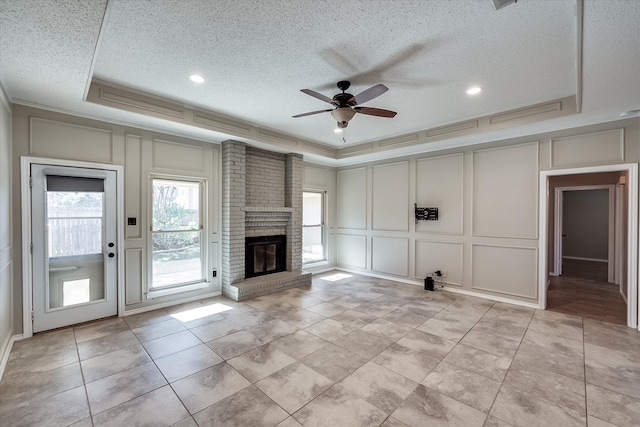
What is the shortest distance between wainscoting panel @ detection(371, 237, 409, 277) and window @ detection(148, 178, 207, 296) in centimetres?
379

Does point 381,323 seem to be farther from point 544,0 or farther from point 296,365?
point 544,0

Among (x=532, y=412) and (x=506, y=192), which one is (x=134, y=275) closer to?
(x=532, y=412)

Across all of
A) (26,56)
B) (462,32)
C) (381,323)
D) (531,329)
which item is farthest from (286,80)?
(531,329)

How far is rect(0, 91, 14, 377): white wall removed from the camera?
277 cm

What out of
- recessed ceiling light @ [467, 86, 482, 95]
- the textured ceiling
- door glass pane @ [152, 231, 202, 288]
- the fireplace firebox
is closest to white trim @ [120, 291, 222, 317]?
door glass pane @ [152, 231, 202, 288]

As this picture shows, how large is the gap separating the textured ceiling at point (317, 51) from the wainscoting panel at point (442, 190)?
1612mm

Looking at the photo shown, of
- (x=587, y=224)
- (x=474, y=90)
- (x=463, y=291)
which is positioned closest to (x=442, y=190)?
(x=463, y=291)

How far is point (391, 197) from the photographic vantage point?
6.20m

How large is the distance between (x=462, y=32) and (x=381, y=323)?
342cm

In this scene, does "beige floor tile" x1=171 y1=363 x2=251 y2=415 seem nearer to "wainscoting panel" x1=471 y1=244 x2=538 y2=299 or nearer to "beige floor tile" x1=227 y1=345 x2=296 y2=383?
"beige floor tile" x1=227 y1=345 x2=296 y2=383

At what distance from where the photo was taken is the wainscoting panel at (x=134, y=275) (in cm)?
403

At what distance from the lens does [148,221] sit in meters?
4.19

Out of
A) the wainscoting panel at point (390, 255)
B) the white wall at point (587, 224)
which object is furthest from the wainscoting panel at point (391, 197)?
the white wall at point (587, 224)

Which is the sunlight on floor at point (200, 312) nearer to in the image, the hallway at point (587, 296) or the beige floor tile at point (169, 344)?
the beige floor tile at point (169, 344)
